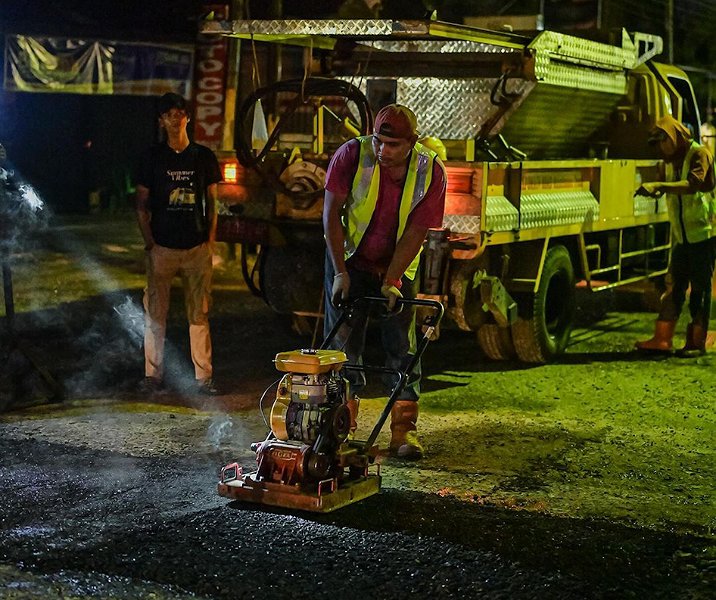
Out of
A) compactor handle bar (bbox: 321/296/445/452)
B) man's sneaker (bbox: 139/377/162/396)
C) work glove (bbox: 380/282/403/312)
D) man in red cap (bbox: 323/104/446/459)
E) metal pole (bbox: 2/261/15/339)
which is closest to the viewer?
compactor handle bar (bbox: 321/296/445/452)

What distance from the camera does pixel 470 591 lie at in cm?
466

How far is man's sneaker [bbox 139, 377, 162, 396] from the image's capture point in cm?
832

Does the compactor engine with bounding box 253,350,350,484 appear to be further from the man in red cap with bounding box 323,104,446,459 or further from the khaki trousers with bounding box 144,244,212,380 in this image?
the khaki trousers with bounding box 144,244,212,380

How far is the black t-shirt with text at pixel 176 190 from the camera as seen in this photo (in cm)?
821

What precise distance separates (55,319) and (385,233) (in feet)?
18.2

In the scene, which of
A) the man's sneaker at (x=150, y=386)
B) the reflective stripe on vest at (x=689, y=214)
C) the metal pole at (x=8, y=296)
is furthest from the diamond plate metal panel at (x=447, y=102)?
the metal pole at (x=8, y=296)

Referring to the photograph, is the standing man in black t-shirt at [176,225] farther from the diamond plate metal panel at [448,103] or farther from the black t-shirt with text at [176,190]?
the diamond plate metal panel at [448,103]

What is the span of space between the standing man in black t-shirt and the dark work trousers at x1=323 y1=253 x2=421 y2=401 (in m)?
1.85

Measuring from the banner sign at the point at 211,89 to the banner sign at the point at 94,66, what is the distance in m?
1.59

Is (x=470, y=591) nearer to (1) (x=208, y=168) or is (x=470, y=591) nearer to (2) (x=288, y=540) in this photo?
(2) (x=288, y=540)

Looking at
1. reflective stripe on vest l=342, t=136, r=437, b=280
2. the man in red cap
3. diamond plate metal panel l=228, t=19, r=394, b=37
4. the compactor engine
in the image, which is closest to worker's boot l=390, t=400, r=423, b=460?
the man in red cap

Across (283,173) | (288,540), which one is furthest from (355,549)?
(283,173)

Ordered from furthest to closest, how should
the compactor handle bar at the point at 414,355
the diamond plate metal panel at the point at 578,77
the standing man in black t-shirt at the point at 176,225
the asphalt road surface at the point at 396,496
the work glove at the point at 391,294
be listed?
the diamond plate metal panel at the point at 578,77 < the standing man in black t-shirt at the point at 176,225 < the work glove at the point at 391,294 < the compactor handle bar at the point at 414,355 < the asphalt road surface at the point at 396,496

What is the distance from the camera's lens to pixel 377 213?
21.3 ft
